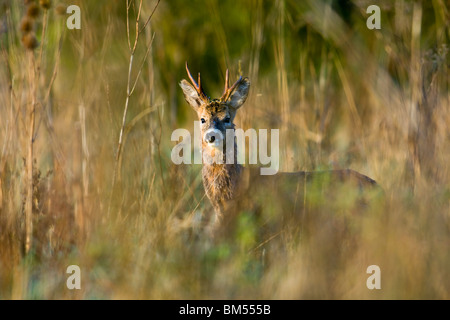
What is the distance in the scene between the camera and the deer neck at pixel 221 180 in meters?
4.87

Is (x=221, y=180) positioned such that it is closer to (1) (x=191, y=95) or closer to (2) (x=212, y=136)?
(2) (x=212, y=136)

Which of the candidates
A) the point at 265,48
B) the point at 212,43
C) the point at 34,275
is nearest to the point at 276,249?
the point at 34,275

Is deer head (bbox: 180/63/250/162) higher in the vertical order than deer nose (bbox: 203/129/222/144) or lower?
higher

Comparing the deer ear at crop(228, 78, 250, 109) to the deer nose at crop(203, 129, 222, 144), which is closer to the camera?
the deer nose at crop(203, 129, 222, 144)

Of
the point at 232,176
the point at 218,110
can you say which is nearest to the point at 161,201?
the point at 232,176

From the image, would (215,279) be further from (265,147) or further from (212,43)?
(212,43)

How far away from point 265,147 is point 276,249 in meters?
1.65

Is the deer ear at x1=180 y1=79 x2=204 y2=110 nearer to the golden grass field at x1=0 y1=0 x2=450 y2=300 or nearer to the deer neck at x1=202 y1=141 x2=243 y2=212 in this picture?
the golden grass field at x1=0 y1=0 x2=450 y2=300

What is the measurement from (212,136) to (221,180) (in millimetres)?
401

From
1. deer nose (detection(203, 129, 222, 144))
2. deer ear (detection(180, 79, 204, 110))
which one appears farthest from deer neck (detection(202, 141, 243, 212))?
deer ear (detection(180, 79, 204, 110))

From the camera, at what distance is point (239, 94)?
4941 millimetres

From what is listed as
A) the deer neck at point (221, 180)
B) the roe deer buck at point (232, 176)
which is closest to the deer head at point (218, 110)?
the roe deer buck at point (232, 176)

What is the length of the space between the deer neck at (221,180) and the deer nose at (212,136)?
24 cm

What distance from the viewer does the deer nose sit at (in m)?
4.68
